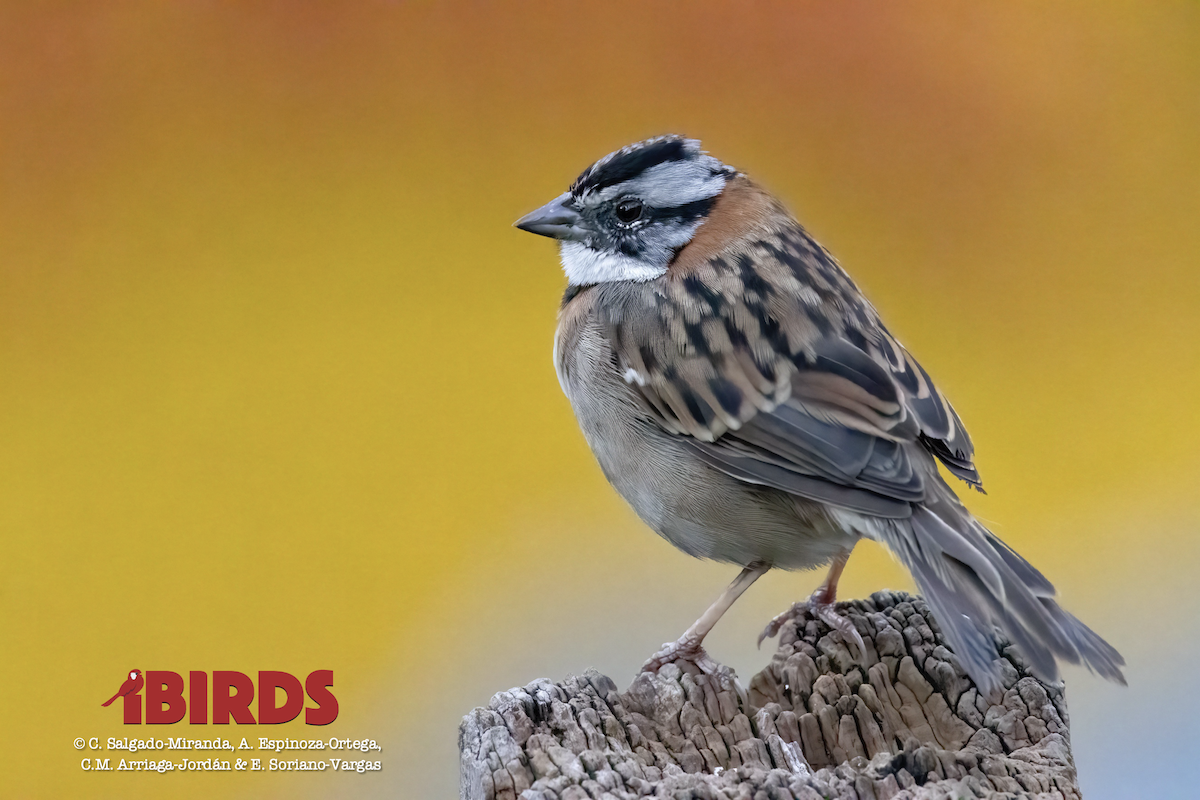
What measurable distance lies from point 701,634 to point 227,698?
1.90 m

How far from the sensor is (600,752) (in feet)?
8.84

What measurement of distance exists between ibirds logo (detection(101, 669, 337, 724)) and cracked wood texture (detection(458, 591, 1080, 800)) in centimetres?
146

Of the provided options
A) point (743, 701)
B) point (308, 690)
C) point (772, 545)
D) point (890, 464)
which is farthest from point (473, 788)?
point (308, 690)

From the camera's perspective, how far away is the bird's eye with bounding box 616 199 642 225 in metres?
3.72

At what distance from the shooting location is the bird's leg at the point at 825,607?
3.44 m

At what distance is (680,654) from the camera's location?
3.44 meters

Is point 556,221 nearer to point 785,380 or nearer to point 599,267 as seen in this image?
point 599,267

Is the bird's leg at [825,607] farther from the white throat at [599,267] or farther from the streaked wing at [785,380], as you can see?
the white throat at [599,267]

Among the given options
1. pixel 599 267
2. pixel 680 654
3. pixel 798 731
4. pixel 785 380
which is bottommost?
pixel 798 731

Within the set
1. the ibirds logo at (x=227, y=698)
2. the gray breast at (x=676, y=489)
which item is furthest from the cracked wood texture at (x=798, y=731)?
the ibirds logo at (x=227, y=698)

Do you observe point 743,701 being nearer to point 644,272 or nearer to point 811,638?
point 811,638

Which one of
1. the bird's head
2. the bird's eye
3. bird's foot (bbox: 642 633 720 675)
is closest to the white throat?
the bird's head

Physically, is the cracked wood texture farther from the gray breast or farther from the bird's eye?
the bird's eye

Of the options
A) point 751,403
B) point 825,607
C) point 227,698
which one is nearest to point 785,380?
point 751,403
